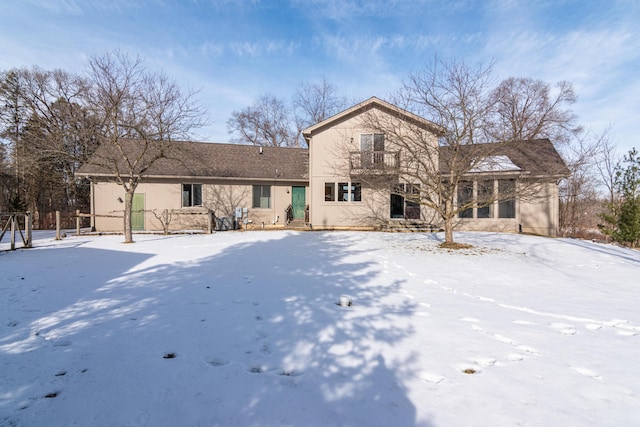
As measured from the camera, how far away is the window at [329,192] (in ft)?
51.0

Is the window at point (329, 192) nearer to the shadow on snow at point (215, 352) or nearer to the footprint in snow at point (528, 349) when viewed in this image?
the shadow on snow at point (215, 352)

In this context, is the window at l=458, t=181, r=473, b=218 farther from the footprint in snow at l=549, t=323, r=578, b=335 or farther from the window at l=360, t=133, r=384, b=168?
the footprint in snow at l=549, t=323, r=578, b=335

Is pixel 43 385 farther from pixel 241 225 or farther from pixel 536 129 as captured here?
pixel 536 129

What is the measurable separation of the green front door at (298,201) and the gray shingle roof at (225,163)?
0.97 metres

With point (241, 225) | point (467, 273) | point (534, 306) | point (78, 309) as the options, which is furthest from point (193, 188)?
point (534, 306)

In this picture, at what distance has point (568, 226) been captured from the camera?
20.5m

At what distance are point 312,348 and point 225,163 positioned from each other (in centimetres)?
1634

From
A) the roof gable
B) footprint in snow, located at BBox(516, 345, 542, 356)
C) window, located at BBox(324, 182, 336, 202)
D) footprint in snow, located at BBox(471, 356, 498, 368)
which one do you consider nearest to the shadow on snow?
footprint in snow, located at BBox(471, 356, 498, 368)

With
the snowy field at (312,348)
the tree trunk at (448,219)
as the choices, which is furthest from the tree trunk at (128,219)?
the tree trunk at (448,219)

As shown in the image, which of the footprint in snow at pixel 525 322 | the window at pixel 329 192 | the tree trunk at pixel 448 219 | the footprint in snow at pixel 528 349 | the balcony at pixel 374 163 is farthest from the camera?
the window at pixel 329 192

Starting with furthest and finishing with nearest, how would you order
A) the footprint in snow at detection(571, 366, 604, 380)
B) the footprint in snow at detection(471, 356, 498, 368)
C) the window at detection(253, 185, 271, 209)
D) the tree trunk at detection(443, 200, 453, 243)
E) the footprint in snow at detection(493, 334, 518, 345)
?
the window at detection(253, 185, 271, 209)
the tree trunk at detection(443, 200, 453, 243)
the footprint in snow at detection(493, 334, 518, 345)
the footprint in snow at detection(471, 356, 498, 368)
the footprint in snow at detection(571, 366, 604, 380)

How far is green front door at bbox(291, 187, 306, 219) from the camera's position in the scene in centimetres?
1794

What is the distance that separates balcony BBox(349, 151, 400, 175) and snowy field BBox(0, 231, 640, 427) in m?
5.15

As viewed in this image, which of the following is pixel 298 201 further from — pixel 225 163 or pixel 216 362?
pixel 216 362
